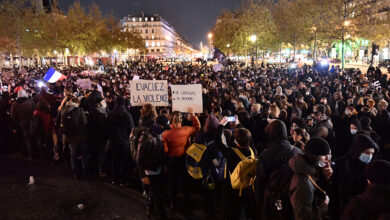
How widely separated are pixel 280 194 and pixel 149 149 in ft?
7.14

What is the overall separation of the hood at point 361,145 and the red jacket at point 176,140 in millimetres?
2601

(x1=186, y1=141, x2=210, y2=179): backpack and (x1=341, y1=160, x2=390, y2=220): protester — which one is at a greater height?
(x1=341, y1=160, x2=390, y2=220): protester

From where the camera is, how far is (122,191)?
595 cm

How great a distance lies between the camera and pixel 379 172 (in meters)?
2.40

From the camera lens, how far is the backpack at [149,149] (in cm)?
445

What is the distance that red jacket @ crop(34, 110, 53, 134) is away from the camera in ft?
23.4

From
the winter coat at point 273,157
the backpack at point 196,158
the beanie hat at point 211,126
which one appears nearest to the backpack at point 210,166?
the backpack at point 196,158

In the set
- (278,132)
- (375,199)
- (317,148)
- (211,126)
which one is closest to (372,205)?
(375,199)

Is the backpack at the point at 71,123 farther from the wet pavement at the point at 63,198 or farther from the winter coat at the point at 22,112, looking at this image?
the winter coat at the point at 22,112

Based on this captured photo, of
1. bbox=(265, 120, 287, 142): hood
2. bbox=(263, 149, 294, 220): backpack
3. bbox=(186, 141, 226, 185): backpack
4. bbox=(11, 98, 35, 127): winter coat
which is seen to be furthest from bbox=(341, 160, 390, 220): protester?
bbox=(11, 98, 35, 127): winter coat

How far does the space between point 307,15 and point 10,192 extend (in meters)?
31.4

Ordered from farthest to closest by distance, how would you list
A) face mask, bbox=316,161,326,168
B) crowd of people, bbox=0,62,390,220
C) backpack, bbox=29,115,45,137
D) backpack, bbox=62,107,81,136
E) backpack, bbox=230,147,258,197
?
backpack, bbox=29,115,45,137, backpack, bbox=62,107,81,136, backpack, bbox=230,147,258,197, face mask, bbox=316,161,326,168, crowd of people, bbox=0,62,390,220

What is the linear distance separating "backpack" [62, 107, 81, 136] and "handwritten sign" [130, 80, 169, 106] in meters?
1.32

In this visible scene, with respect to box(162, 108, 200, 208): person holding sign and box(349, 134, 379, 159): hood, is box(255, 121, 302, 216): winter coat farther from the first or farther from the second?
box(162, 108, 200, 208): person holding sign
